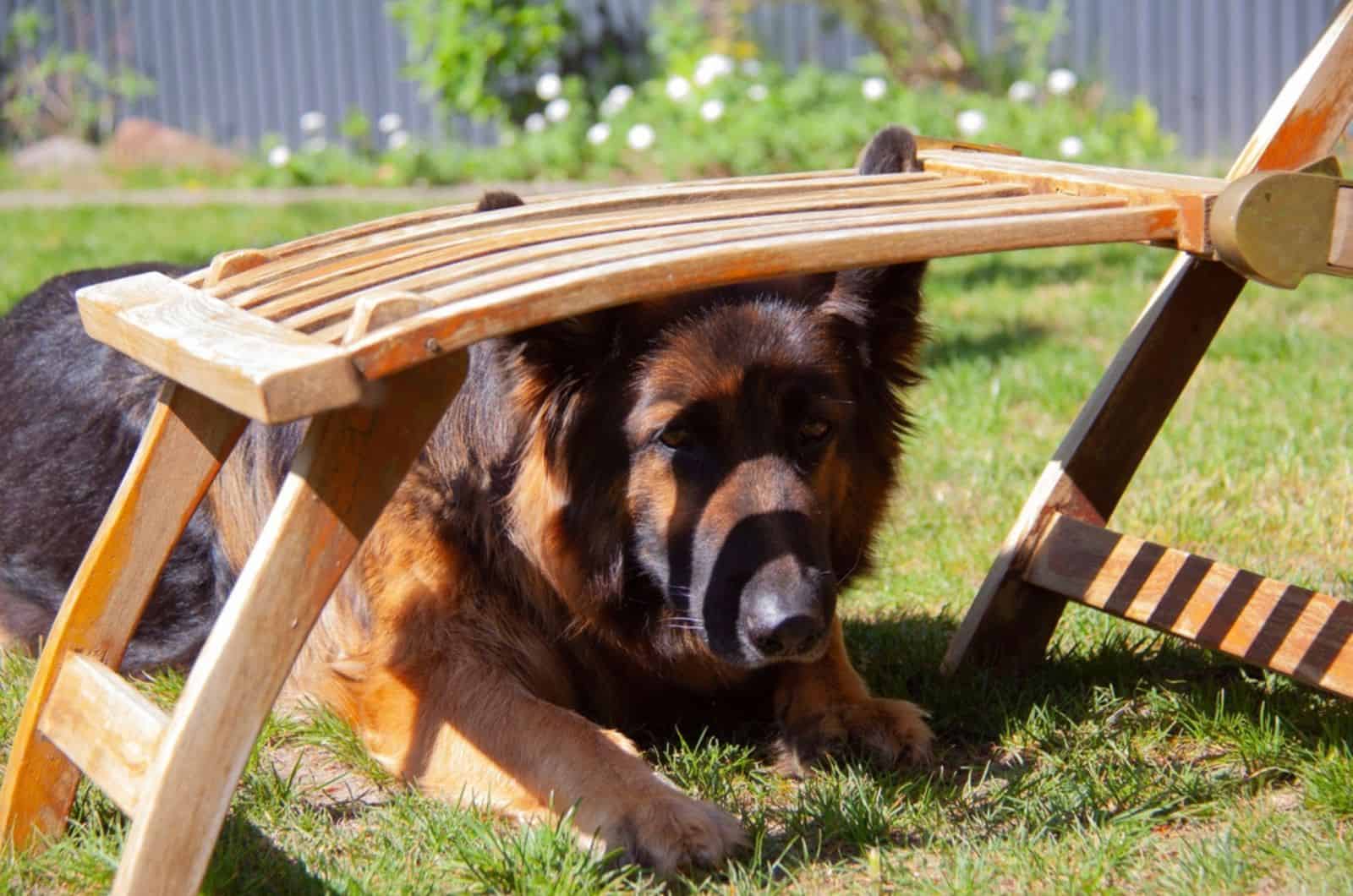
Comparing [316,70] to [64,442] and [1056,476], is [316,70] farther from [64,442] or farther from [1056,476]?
[1056,476]

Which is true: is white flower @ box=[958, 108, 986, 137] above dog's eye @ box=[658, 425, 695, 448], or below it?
below

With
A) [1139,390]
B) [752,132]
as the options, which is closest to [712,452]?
[1139,390]

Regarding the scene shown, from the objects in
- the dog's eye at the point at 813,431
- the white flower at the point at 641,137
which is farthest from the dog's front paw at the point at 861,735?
the white flower at the point at 641,137

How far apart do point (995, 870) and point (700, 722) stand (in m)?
1.06

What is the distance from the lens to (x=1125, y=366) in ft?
11.1

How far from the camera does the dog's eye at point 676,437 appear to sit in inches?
118

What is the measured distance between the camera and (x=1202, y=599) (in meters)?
3.20

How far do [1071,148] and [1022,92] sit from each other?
1.78m

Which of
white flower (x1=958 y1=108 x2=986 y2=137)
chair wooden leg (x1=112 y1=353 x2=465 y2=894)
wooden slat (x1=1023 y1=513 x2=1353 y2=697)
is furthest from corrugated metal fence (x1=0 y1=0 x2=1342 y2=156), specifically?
chair wooden leg (x1=112 y1=353 x2=465 y2=894)

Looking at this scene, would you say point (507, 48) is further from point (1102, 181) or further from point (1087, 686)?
point (1102, 181)

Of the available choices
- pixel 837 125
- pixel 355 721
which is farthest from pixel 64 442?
pixel 837 125

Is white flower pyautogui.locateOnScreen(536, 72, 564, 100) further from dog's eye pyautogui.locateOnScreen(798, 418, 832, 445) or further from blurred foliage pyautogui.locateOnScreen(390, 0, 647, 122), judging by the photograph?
dog's eye pyautogui.locateOnScreen(798, 418, 832, 445)

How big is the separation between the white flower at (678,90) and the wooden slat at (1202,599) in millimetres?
8145

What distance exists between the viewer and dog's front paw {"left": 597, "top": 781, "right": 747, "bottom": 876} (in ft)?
8.87
